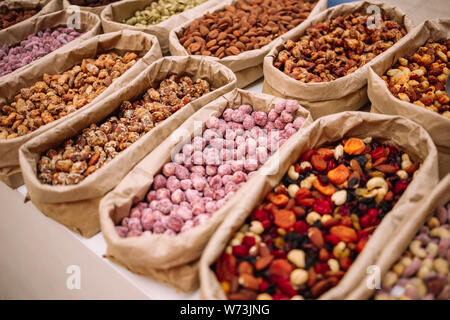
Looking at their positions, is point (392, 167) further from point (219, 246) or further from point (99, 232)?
point (99, 232)

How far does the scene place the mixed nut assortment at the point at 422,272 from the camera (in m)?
0.85

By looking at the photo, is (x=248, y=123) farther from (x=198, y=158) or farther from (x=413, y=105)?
(x=413, y=105)

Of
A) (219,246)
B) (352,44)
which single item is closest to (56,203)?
(219,246)

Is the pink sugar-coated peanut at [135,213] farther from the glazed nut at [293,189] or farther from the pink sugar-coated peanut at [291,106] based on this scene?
the pink sugar-coated peanut at [291,106]

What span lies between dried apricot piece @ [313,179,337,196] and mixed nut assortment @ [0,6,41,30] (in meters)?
2.17

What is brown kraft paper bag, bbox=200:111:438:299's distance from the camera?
847 millimetres

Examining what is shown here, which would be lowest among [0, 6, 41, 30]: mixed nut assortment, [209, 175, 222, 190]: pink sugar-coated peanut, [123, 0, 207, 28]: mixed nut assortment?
[209, 175, 222, 190]: pink sugar-coated peanut

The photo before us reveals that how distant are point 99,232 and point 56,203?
184 mm

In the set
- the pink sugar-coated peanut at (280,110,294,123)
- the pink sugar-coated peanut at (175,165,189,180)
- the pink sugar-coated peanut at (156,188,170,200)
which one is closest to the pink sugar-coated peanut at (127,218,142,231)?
the pink sugar-coated peanut at (156,188,170,200)

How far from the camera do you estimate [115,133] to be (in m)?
1.36

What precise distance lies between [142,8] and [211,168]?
1652 millimetres

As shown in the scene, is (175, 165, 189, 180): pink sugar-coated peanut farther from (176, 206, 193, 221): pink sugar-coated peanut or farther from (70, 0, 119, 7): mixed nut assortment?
(70, 0, 119, 7): mixed nut assortment

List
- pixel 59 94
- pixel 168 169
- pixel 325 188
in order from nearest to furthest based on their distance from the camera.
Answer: pixel 325 188 < pixel 168 169 < pixel 59 94

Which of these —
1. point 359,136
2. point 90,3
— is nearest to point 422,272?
point 359,136
